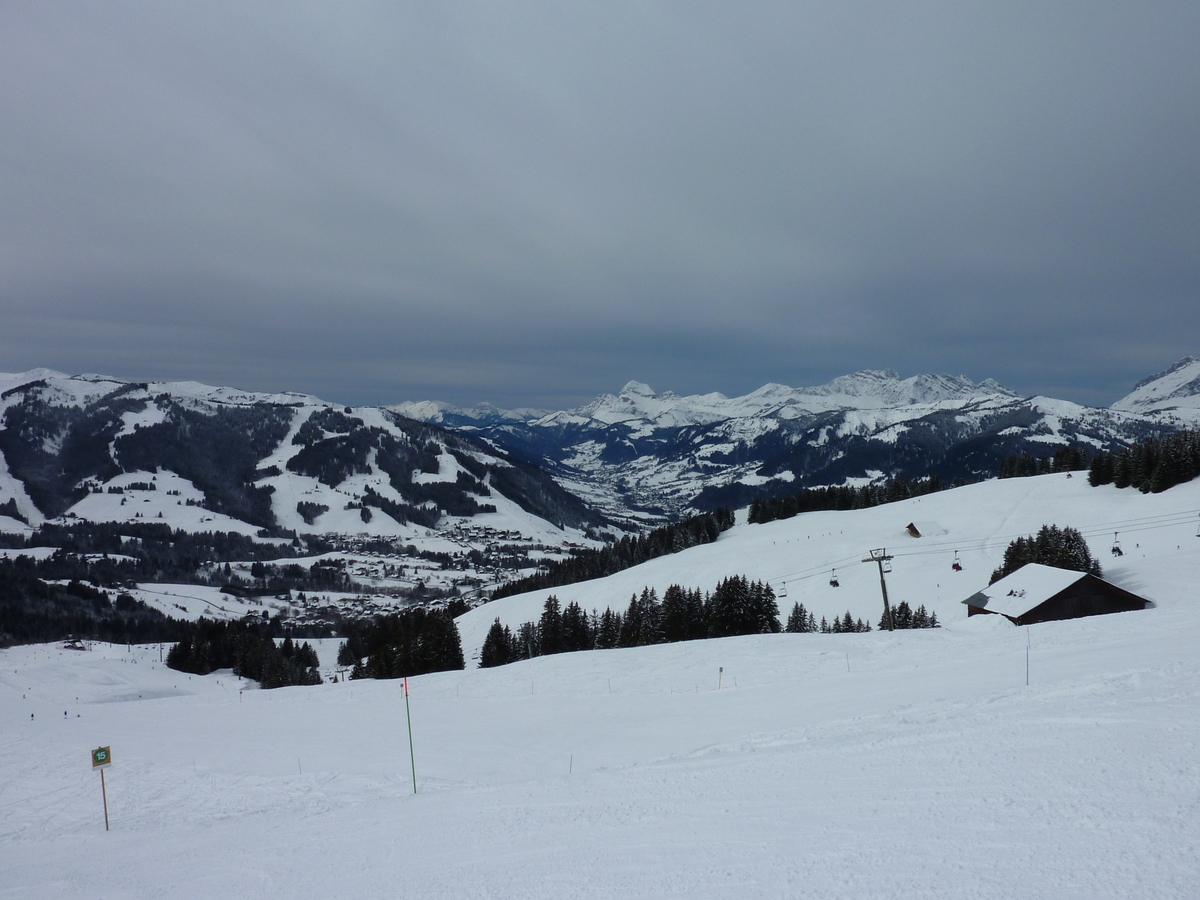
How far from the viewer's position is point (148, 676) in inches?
2803

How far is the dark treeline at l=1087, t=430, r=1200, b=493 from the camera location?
67500 millimetres

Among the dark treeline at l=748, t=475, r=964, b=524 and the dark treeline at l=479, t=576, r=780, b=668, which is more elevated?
the dark treeline at l=748, t=475, r=964, b=524

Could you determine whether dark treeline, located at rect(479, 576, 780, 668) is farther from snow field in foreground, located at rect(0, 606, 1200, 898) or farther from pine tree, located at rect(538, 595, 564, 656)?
snow field in foreground, located at rect(0, 606, 1200, 898)

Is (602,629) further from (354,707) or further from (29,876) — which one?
(29,876)

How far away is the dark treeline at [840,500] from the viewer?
114m

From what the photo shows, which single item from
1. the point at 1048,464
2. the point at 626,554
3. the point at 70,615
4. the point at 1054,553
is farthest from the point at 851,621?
the point at 70,615

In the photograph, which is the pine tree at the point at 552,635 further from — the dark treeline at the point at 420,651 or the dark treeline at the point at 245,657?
the dark treeline at the point at 245,657

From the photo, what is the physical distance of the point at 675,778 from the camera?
1221 centimetres

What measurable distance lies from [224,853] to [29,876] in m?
4.95

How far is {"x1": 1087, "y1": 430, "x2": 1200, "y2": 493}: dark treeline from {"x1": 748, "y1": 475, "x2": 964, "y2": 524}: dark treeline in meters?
36.8

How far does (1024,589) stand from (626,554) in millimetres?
83836

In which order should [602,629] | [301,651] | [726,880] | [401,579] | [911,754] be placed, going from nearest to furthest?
[726,880] < [911,754] < [602,629] < [301,651] < [401,579]

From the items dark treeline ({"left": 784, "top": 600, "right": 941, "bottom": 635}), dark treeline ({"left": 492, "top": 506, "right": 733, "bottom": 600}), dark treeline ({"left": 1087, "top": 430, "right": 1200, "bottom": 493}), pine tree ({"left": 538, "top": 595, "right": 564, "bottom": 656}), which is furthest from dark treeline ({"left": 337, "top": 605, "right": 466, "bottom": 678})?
dark treeline ({"left": 1087, "top": 430, "right": 1200, "bottom": 493})

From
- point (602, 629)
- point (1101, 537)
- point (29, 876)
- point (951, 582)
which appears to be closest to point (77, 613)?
point (602, 629)
